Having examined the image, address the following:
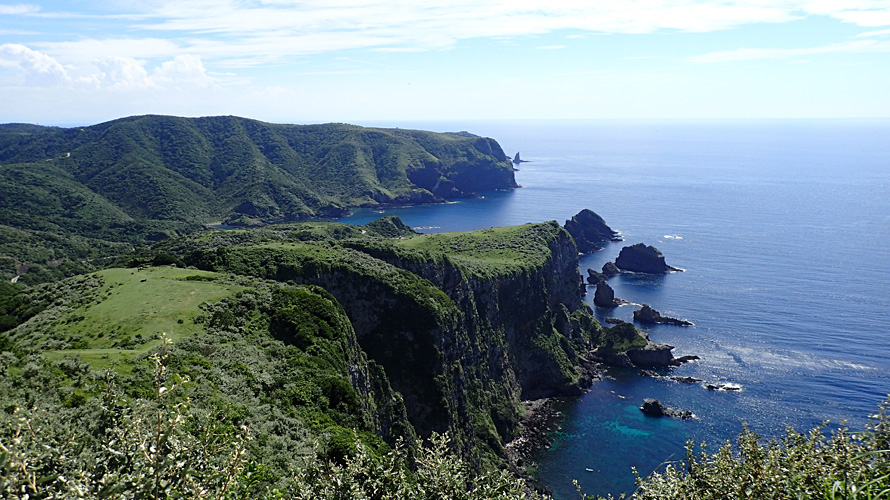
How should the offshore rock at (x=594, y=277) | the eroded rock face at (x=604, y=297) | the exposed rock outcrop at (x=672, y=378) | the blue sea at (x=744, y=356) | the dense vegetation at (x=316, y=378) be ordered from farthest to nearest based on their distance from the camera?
the offshore rock at (x=594, y=277) → the eroded rock face at (x=604, y=297) → the exposed rock outcrop at (x=672, y=378) → the blue sea at (x=744, y=356) → the dense vegetation at (x=316, y=378)

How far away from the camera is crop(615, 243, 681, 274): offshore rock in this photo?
16375 centimetres

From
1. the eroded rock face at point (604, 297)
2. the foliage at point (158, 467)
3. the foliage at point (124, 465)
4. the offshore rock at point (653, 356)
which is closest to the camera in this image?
the foliage at point (124, 465)

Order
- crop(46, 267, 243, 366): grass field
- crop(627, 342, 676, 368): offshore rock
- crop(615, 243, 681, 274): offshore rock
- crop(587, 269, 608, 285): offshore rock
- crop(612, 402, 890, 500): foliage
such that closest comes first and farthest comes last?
crop(612, 402, 890, 500): foliage → crop(46, 267, 243, 366): grass field → crop(627, 342, 676, 368): offshore rock → crop(587, 269, 608, 285): offshore rock → crop(615, 243, 681, 274): offshore rock

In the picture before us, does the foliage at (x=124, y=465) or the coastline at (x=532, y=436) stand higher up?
the foliage at (x=124, y=465)

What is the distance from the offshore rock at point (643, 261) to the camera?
163750mm

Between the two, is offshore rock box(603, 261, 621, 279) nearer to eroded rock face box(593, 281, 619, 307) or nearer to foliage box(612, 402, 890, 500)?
eroded rock face box(593, 281, 619, 307)

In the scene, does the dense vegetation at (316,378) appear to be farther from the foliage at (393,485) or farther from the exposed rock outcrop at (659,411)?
the exposed rock outcrop at (659,411)

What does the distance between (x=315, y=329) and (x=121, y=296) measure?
20.0 metres

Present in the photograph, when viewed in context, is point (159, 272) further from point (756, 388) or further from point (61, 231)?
point (61, 231)

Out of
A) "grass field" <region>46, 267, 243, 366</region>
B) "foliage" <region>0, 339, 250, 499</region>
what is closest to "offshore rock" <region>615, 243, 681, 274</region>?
"grass field" <region>46, 267, 243, 366</region>

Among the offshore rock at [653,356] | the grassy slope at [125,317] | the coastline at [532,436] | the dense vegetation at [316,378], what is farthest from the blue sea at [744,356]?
the grassy slope at [125,317]

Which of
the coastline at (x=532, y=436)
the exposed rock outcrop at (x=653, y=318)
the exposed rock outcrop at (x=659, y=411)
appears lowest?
the coastline at (x=532, y=436)

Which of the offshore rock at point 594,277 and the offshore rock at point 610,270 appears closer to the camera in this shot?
the offshore rock at point 594,277

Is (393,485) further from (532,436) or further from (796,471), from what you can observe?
(532,436)
